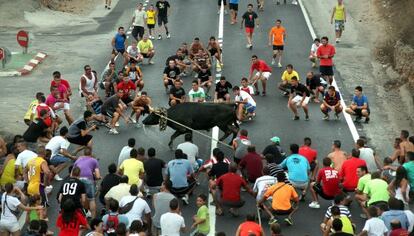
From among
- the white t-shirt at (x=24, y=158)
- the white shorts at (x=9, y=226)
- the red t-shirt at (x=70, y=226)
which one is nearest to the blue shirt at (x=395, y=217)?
the red t-shirt at (x=70, y=226)

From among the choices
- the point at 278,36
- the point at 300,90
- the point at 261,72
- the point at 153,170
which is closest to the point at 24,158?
the point at 153,170

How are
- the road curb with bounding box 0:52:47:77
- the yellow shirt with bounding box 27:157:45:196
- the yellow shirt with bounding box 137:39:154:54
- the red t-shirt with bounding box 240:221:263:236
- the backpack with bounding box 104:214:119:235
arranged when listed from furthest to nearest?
the yellow shirt with bounding box 137:39:154:54 → the road curb with bounding box 0:52:47:77 → the yellow shirt with bounding box 27:157:45:196 → the backpack with bounding box 104:214:119:235 → the red t-shirt with bounding box 240:221:263:236

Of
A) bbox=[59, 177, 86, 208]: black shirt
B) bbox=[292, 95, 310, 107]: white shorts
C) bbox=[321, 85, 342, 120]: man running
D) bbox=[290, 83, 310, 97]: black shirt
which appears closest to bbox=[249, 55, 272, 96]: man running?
bbox=[290, 83, 310, 97]: black shirt

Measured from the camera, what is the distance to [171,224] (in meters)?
17.7

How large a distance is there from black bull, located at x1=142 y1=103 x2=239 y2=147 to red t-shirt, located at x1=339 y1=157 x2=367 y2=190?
15.5 feet

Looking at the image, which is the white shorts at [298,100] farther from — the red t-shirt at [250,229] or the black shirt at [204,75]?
the red t-shirt at [250,229]

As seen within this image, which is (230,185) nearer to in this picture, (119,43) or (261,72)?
(261,72)

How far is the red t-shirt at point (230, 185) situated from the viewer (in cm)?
2017

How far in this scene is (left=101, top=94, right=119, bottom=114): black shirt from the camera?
86.6 ft

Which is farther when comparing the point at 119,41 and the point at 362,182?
the point at 119,41

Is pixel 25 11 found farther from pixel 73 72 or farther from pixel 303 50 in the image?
pixel 303 50

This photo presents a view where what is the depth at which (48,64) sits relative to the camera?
34625 millimetres

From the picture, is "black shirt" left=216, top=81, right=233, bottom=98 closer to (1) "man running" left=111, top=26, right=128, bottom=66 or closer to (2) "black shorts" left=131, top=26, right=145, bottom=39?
(1) "man running" left=111, top=26, right=128, bottom=66

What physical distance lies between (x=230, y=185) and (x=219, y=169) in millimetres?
832
